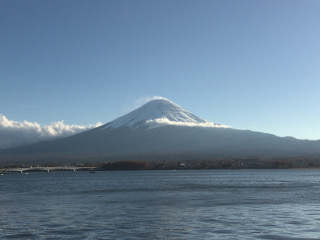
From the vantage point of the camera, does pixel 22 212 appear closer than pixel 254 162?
Yes

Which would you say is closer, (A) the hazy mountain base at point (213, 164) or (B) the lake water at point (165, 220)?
(B) the lake water at point (165, 220)

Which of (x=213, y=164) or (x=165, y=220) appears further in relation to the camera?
(x=213, y=164)

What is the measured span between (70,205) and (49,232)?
1260 centimetres

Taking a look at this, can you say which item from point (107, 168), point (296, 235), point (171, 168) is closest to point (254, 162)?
point (171, 168)

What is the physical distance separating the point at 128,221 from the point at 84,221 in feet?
7.91

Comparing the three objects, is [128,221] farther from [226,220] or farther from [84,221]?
[226,220]

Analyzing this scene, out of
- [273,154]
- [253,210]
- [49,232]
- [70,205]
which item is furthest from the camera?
[273,154]

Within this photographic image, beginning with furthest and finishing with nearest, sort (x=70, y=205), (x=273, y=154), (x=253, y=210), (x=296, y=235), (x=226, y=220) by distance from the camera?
1. (x=273, y=154)
2. (x=70, y=205)
3. (x=253, y=210)
4. (x=226, y=220)
5. (x=296, y=235)

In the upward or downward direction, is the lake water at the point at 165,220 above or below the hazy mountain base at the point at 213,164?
below

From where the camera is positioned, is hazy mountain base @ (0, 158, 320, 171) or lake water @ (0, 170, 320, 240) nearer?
lake water @ (0, 170, 320, 240)

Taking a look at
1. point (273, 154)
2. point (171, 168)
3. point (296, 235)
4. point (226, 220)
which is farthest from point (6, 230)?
point (273, 154)

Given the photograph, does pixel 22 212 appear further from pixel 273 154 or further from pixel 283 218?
pixel 273 154

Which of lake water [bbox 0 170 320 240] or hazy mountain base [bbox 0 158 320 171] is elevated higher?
hazy mountain base [bbox 0 158 320 171]

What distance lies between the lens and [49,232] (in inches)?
A: 853
